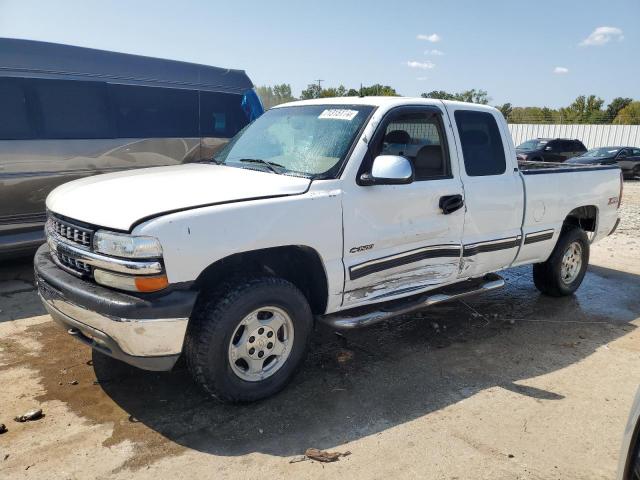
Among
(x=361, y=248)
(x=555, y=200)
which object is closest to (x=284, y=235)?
(x=361, y=248)

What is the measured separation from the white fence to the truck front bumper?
30.6 metres

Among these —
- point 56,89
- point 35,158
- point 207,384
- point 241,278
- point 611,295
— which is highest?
point 56,89

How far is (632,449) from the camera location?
219 centimetres

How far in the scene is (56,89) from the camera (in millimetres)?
6211

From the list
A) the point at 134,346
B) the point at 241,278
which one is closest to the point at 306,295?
the point at 241,278

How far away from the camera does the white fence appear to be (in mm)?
31188

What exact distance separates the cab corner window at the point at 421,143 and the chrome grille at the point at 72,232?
2.25 metres

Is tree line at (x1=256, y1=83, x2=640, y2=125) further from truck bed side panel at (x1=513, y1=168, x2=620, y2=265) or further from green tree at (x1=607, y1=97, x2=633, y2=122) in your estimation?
truck bed side panel at (x1=513, y1=168, x2=620, y2=265)

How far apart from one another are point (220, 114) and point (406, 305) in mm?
4924

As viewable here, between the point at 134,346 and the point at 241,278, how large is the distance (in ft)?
2.42

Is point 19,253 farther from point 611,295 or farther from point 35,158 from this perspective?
point 611,295

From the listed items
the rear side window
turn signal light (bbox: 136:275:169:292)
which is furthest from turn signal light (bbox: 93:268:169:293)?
the rear side window

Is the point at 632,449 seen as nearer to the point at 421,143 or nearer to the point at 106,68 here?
the point at 421,143

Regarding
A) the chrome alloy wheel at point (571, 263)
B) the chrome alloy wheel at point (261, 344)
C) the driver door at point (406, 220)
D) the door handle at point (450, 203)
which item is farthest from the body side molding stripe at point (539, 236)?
the chrome alloy wheel at point (261, 344)
